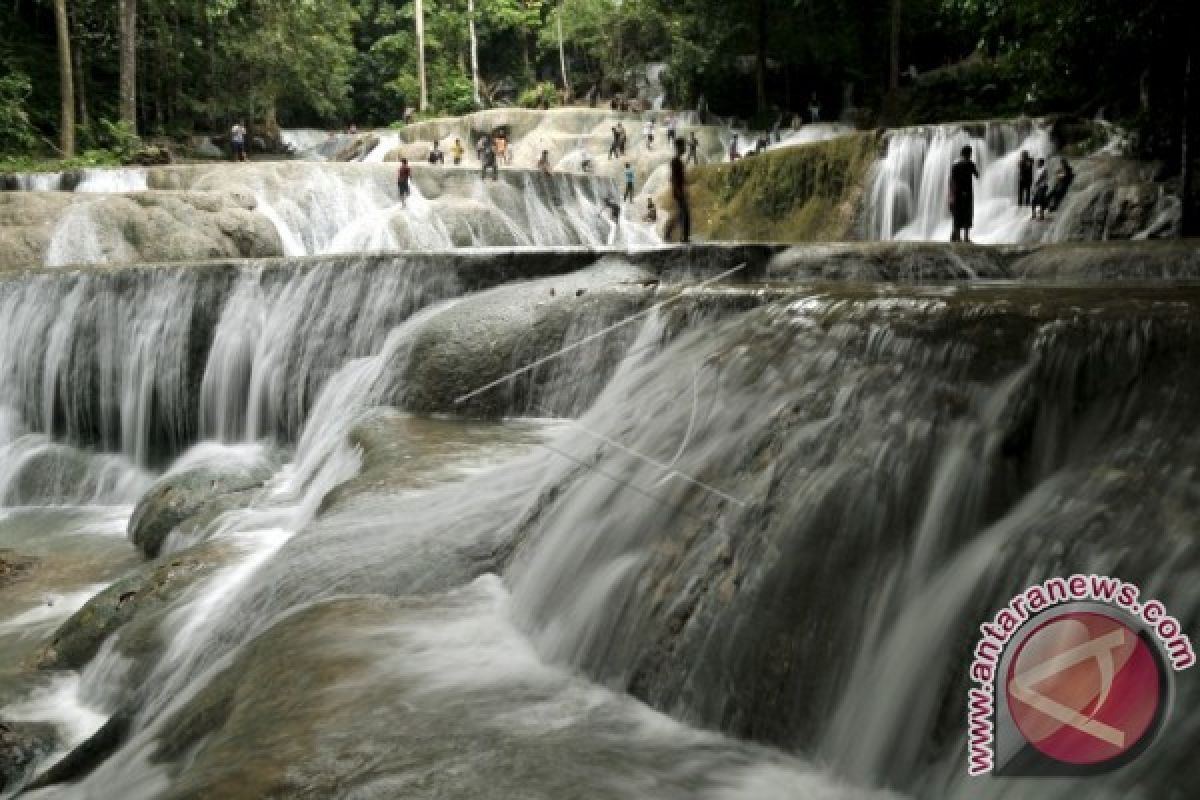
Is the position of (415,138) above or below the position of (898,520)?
above

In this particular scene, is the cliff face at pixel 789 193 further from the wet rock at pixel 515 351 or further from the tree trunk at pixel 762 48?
the tree trunk at pixel 762 48

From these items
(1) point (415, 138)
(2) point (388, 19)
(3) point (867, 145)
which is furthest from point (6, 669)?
(2) point (388, 19)

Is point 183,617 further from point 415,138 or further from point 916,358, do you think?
point 415,138

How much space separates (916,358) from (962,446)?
2.05 ft

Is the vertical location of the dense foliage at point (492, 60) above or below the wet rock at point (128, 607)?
above

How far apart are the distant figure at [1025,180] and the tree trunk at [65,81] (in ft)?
80.7

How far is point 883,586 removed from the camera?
3246mm

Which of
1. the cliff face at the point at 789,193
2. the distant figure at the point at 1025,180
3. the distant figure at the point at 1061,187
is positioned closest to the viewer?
the distant figure at the point at 1061,187

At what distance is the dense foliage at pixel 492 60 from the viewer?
28438mm

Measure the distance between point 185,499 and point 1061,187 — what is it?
40.9ft

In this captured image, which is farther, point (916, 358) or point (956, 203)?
point (956, 203)
